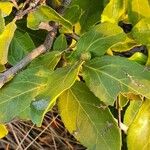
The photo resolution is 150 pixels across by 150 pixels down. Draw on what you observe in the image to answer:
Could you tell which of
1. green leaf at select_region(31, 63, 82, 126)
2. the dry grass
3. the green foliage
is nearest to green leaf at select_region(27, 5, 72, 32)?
the green foliage

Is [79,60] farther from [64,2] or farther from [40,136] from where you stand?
[40,136]

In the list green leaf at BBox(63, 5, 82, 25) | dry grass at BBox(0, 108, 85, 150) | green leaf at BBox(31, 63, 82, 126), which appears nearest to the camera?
green leaf at BBox(31, 63, 82, 126)

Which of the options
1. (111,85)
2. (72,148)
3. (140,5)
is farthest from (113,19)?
(72,148)

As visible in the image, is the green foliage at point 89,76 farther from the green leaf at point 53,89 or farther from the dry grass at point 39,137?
the dry grass at point 39,137

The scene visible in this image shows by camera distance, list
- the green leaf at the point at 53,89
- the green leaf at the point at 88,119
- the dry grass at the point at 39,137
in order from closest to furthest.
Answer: the green leaf at the point at 53,89
the green leaf at the point at 88,119
the dry grass at the point at 39,137

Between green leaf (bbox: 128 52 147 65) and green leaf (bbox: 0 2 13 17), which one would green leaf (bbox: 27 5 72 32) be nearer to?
green leaf (bbox: 0 2 13 17)

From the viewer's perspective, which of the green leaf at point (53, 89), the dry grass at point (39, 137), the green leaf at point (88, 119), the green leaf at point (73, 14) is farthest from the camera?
the dry grass at point (39, 137)

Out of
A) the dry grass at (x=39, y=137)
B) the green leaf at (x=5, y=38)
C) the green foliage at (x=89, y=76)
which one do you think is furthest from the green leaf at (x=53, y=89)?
the dry grass at (x=39, y=137)

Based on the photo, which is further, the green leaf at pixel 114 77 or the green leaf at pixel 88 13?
the green leaf at pixel 88 13

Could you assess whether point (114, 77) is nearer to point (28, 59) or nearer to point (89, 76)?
point (89, 76)
